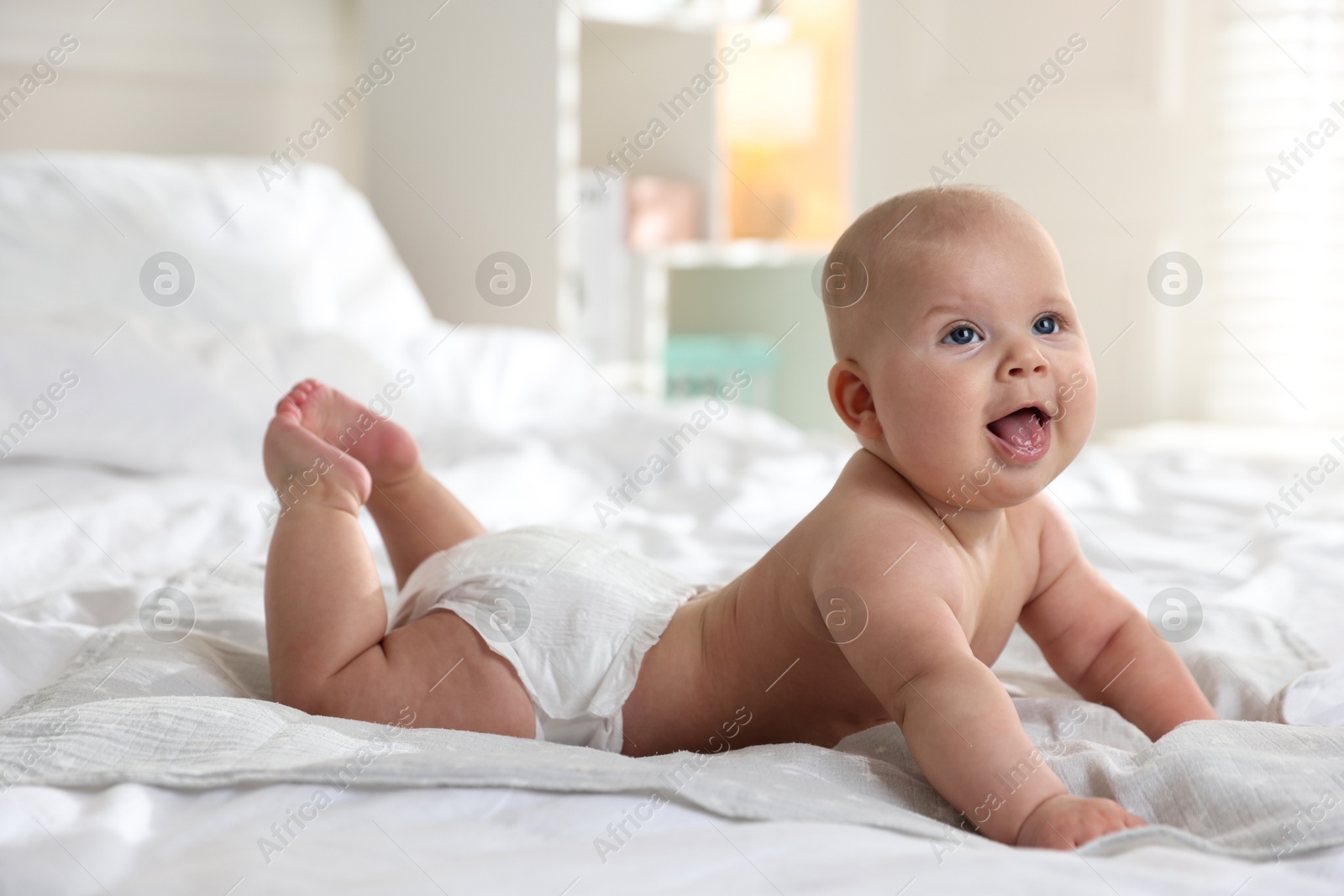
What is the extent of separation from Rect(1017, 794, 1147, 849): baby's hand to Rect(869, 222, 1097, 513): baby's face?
0.21m

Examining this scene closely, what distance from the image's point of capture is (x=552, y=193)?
2566 millimetres

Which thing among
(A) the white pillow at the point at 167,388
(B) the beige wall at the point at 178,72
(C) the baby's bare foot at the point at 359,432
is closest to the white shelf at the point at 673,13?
(B) the beige wall at the point at 178,72

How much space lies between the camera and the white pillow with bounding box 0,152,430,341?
159 centimetres

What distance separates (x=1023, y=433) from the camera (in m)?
0.71

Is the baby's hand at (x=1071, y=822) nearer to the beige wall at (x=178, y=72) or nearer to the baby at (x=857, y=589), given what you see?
the baby at (x=857, y=589)

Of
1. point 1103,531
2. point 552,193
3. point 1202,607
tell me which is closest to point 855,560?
point 1202,607

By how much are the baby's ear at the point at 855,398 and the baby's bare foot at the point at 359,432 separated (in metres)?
0.37

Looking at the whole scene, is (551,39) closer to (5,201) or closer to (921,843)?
(5,201)

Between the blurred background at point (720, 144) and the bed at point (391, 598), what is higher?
the blurred background at point (720, 144)

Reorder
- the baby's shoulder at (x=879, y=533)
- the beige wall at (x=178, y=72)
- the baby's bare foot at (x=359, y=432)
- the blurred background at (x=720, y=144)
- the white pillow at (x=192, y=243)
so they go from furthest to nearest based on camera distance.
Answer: the blurred background at (x=720, y=144) < the beige wall at (x=178, y=72) < the white pillow at (x=192, y=243) < the baby's bare foot at (x=359, y=432) < the baby's shoulder at (x=879, y=533)

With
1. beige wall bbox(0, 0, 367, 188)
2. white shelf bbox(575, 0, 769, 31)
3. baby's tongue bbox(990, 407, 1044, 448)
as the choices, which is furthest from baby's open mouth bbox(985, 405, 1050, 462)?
white shelf bbox(575, 0, 769, 31)

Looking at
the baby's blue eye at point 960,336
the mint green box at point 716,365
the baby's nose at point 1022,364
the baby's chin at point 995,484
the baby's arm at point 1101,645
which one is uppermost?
the baby's blue eye at point 960,336

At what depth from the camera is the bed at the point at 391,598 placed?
1.68 feet

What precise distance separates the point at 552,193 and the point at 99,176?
104cm
